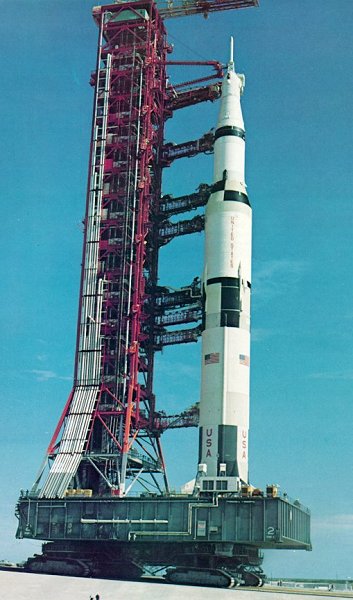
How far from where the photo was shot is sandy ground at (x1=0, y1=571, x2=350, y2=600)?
47281mm

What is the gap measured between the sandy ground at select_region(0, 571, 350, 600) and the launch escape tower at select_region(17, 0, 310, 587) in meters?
5.35

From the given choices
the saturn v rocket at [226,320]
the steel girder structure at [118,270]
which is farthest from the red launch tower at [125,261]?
the saturn v rocket at [226,320]

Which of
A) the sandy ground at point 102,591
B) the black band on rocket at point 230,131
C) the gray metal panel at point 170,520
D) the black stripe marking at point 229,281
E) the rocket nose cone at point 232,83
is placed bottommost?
the sandy ground at point 102,591

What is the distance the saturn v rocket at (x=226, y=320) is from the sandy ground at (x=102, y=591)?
10.1 metres

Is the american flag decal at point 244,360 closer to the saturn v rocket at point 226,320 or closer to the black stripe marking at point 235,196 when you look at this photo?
the saturn v rocket at point 226,320

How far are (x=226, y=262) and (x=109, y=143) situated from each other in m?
18.7

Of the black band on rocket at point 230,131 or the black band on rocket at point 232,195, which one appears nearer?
the black band on rocket at point 232,195

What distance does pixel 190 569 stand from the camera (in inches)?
2276

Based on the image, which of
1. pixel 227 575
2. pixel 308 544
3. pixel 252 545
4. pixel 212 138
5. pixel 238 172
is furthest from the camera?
pixel 212 138

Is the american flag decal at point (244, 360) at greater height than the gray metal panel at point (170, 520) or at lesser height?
greater

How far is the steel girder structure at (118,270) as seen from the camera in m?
70.0

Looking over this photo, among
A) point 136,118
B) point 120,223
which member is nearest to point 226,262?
point 120,223

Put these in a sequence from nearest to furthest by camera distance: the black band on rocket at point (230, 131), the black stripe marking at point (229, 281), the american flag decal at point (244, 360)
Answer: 1. the american flag decal at point (244, 360)
2. the black stripe marking at point (229, 281)
3. the black band on rocket at point (230, 131)

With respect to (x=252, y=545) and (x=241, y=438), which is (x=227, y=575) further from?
(x=241, y=438)
